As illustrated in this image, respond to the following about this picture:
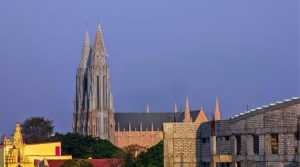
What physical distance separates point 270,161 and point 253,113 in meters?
2.78

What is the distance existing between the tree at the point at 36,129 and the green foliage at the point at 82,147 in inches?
57.0

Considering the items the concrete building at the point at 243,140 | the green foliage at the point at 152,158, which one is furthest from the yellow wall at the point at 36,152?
the concrete building at the point at 243,140

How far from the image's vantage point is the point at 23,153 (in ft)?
297

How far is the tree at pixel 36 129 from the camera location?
444ft

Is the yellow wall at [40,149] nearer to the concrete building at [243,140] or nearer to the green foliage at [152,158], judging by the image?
the green foliage at [152,158]

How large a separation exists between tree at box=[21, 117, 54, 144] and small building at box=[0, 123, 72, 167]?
122ft

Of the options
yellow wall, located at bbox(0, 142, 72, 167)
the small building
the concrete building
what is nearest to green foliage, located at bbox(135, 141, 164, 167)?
the small building

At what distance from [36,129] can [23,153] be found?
45.6m

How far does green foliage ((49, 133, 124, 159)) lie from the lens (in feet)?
425

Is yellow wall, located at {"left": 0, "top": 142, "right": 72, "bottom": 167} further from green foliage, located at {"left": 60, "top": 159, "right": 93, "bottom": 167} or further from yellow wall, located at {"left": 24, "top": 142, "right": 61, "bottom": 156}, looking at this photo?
green foliage, located at {"left": 60, "top": 159, "right": 93, "bottom": 167}

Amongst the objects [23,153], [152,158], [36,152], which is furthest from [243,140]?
[36,152]

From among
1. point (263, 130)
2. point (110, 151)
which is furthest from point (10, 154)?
point (263, 130)

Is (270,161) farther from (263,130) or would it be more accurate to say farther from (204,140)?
(204,140)

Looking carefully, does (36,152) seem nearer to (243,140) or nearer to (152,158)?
(152,158)
